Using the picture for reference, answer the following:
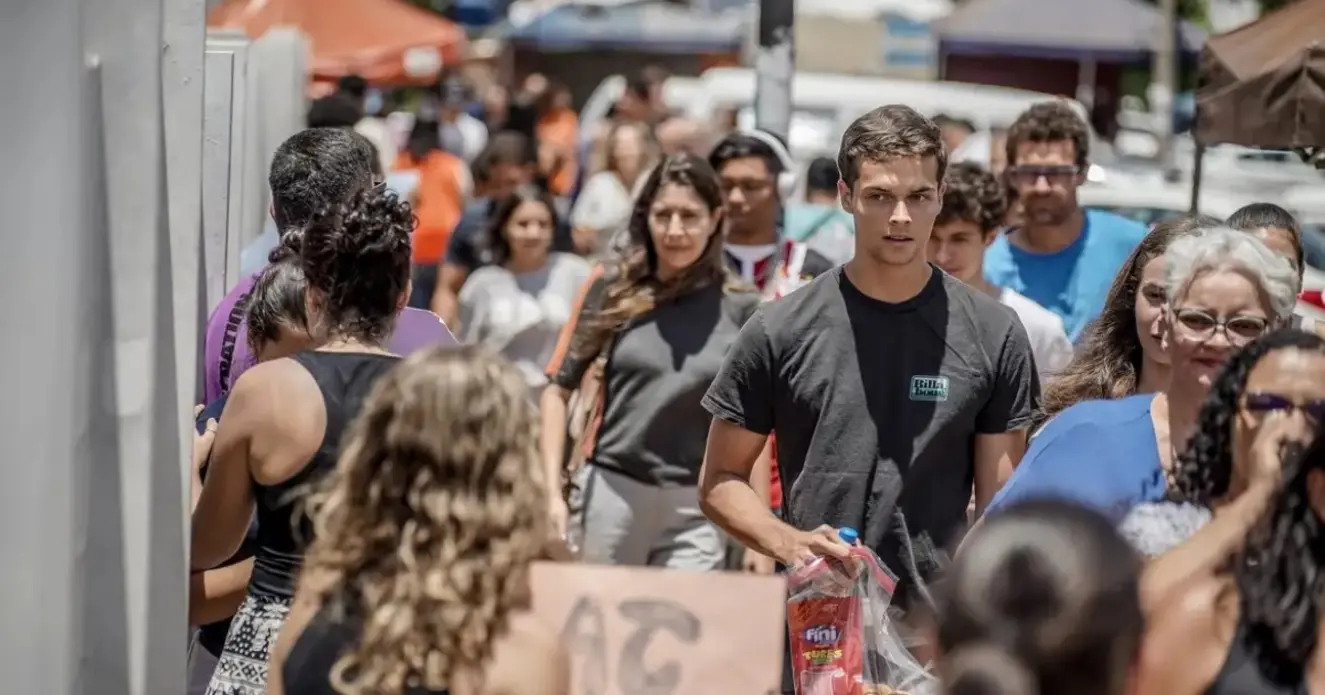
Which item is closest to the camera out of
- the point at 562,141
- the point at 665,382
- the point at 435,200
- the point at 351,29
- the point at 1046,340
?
the point at 1046,340

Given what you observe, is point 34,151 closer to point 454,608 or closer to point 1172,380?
point 454,608

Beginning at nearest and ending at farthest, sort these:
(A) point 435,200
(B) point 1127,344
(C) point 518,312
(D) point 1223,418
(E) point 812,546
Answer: (D) point 1223,418 → (E) point 812,546 → (B) point 1127,344 → (C) point 518,312 → (A) point 435,200

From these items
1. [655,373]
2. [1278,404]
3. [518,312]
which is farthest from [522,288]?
[1278,404]

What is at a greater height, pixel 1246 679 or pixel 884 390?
pixel 884 390

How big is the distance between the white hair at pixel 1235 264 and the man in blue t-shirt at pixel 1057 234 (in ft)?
12.1

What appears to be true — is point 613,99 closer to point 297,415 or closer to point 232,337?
point 232,337

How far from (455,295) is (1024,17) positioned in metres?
14.6

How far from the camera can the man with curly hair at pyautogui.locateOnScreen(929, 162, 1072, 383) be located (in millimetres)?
6828

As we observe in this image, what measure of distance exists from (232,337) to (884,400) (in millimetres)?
1715

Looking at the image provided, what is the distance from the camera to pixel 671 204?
7.16m

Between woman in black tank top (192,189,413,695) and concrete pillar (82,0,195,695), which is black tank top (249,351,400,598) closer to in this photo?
woman in black tank top (192,189,413,695)

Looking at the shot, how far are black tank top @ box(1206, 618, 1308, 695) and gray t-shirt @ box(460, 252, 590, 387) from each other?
6.35 metres

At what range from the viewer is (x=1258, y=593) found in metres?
3.14

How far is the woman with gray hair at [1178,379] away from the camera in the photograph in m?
4.07
